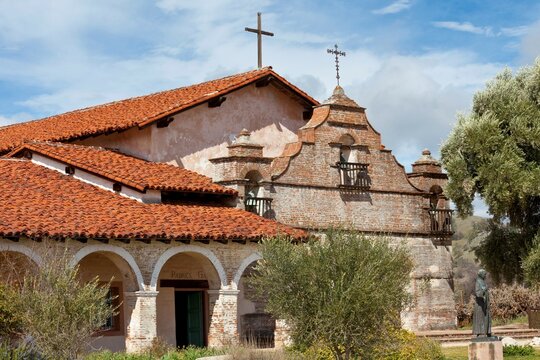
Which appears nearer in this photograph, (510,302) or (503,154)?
(503,154)

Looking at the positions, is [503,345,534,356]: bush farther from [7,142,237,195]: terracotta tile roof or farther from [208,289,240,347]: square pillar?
[7,142,237,195]: terracotta tile roof

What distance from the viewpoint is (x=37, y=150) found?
30828 millimetres

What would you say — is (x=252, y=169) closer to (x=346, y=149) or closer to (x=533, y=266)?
(x=346, y=149)

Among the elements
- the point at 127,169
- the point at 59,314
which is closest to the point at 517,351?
the point at 127,169

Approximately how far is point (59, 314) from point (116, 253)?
665 cm

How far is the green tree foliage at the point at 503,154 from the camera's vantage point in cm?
3509

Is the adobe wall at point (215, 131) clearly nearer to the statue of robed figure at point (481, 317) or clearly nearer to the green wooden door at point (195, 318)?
the green wooden door at point (195, 318)

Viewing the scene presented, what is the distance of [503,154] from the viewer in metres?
35.2

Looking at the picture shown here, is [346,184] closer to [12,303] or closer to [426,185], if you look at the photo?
[426,185]

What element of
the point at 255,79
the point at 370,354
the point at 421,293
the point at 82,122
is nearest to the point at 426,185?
the point at 421,293

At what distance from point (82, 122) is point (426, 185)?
11.9 meters

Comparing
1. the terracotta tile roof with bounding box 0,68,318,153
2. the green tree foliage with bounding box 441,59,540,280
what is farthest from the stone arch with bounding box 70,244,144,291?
the green tree foliage with bounding box 441,59,540,280

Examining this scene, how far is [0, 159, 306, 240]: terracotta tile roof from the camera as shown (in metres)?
25.3

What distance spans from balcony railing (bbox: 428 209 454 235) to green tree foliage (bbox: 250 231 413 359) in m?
14.5
